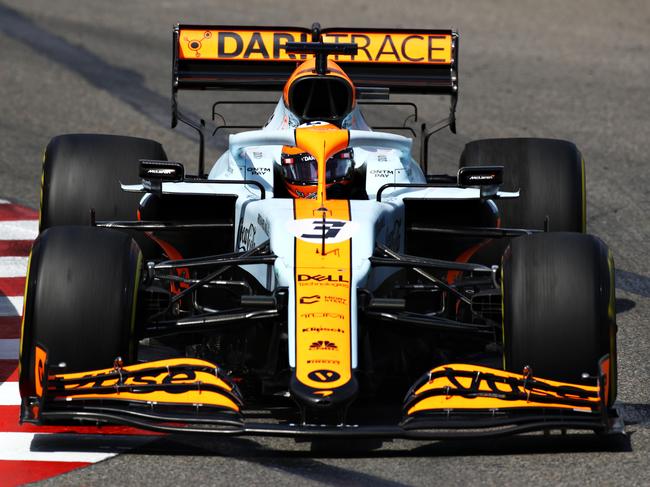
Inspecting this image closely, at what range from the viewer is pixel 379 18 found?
2067 cm

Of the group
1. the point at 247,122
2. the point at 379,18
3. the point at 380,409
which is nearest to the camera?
the point at 380,409

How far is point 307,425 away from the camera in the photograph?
6.90 metres

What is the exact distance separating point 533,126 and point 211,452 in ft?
30.1

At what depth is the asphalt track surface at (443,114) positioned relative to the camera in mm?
7062

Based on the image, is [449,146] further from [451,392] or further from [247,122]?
[451,392]

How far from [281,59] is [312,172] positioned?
2320 mm

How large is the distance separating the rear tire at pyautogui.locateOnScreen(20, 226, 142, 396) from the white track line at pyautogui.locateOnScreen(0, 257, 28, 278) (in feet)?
11.3

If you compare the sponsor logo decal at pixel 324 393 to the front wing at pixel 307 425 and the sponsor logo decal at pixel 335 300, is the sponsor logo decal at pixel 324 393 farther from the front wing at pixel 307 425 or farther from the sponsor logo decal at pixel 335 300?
the sponsor logo decal at pixel 335 300

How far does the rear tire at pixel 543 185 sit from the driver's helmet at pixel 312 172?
1.40 meters

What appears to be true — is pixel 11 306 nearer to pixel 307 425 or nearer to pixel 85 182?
pixel 85 182

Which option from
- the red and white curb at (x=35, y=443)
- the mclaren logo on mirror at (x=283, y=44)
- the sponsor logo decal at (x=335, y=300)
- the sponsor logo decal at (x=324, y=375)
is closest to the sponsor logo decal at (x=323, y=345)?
the sponsor logo decal at (x=324, y=375)

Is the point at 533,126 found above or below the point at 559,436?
above

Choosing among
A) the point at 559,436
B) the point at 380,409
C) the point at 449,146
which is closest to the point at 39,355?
the point at 380,409

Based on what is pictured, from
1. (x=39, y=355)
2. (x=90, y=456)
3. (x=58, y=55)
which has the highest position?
(x=58, y=55)
